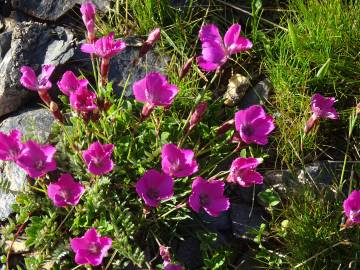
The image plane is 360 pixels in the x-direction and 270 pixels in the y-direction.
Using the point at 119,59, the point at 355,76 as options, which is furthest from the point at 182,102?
the point at 355,76

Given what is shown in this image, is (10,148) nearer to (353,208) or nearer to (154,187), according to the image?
(154,187)

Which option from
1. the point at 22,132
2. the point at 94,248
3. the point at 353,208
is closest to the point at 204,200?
the point at 94,248

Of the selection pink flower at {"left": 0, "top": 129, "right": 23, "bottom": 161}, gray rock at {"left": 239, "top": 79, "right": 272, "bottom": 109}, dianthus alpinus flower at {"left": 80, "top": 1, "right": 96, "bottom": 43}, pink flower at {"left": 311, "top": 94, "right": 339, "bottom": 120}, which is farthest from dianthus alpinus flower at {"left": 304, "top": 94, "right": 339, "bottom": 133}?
pink flower at {"left": 0, "top": 129, "right": 23, "bottom": 161}

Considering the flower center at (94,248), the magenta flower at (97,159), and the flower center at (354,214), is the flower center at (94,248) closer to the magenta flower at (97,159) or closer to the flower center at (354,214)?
the magenta flower at (97,159)

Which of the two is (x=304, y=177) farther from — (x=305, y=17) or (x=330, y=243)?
(x=305, y=17)

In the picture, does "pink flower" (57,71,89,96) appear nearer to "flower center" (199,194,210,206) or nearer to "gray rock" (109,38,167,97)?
"gray rock" (109,38,167,97)

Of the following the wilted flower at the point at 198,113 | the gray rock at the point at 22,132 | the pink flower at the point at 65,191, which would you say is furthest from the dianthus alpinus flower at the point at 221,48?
the gray rock at the point at 22,132
